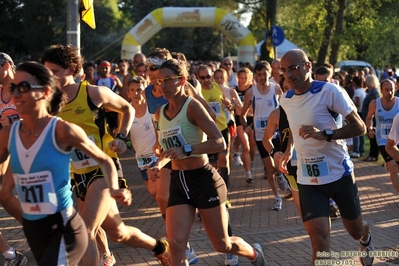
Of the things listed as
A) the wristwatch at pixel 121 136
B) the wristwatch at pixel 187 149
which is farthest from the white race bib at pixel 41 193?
the wristwatch at pixel 121 136

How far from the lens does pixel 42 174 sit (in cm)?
423

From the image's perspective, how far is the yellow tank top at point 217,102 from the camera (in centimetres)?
1092

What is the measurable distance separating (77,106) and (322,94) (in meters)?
1.95

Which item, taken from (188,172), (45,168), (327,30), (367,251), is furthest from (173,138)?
(327,30)

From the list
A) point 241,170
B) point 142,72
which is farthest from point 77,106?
point 241,170

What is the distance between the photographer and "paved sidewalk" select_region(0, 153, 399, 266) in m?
7.33

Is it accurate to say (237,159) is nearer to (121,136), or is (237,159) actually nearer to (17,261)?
(17,261)

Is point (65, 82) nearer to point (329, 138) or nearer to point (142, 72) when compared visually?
point (329, 138)

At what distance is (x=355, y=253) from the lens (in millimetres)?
6984

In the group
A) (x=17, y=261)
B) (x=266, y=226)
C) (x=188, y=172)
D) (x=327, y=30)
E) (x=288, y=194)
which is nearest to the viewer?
(x=188, y=172)

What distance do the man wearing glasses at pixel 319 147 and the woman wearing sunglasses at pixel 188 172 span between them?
681mm

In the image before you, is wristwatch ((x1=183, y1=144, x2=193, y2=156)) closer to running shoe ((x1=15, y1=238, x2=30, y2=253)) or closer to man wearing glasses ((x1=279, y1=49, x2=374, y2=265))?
man wearing glasses ((x1=279, y1=49, x2=374, y2=265))

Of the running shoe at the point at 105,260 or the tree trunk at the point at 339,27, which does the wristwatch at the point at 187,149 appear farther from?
the tree trunk at the point at 339,27

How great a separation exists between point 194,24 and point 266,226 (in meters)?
22.3
